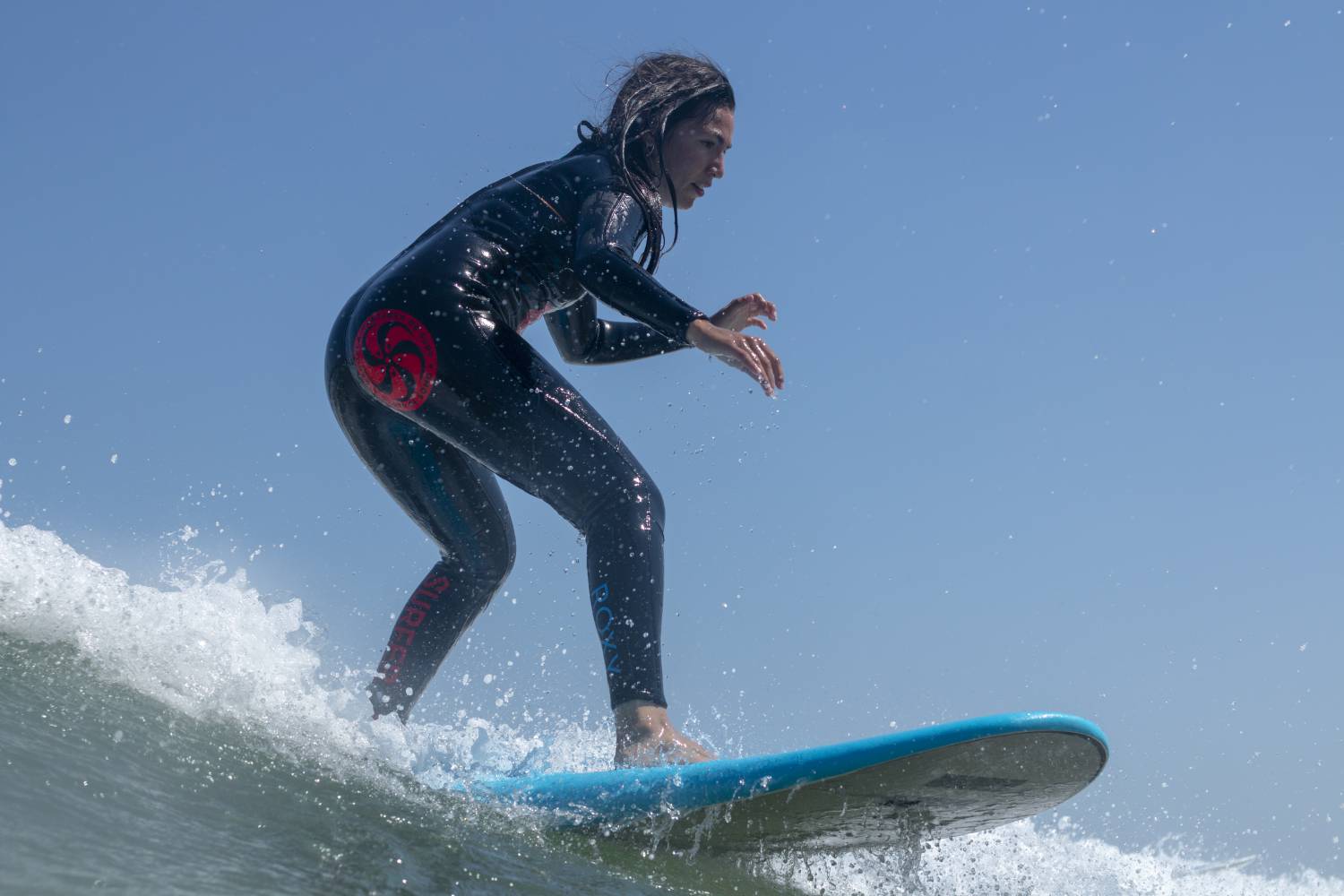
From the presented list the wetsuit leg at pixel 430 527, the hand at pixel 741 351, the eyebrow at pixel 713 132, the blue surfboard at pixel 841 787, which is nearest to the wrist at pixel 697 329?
the hand at pixel 741 351

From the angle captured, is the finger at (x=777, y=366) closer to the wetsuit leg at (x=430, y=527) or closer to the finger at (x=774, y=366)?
the finger at (x=774, y=366)

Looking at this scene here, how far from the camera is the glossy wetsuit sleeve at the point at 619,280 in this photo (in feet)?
9.39

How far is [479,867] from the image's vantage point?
180 cm

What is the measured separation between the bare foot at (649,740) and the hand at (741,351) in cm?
84

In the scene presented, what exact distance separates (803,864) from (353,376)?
1.82 m

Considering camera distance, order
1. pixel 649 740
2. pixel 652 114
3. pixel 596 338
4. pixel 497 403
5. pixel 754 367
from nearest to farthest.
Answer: pixel 649 740 < pixel 754 367 < pixel 497 403 < pixel 652 114 < pixel 596 338

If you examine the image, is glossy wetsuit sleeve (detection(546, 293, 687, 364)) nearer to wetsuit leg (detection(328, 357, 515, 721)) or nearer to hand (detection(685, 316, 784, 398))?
wetsuit leg (detection(328, 357, 515, 721))

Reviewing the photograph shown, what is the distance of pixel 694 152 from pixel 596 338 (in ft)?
2.60

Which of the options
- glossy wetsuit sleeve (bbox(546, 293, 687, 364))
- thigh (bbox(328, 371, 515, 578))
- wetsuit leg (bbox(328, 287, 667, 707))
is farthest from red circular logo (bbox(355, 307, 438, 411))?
glossy wetsuit sleeve (bbox(546, 293, 687, 364))

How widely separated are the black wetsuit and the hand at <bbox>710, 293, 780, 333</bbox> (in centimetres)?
19

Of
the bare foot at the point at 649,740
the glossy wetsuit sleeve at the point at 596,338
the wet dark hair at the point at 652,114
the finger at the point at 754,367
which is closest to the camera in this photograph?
the bare foot at the point at 649,740

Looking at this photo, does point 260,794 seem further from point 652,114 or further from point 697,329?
point 652,114

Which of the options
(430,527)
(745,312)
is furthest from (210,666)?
A: (745,312)

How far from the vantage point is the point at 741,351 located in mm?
2771
